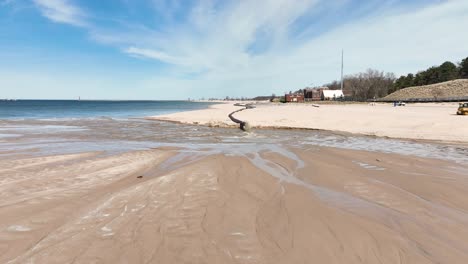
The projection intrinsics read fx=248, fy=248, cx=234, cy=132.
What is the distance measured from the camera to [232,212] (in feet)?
15.9

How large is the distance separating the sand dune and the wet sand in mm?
21

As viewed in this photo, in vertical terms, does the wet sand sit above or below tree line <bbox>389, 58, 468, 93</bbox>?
below

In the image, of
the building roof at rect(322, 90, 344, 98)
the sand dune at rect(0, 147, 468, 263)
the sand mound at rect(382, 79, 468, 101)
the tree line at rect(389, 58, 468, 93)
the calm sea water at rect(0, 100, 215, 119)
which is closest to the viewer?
the sand dune at rect(0, 147, 468, 263)

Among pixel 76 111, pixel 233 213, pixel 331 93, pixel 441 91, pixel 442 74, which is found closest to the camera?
pixel 233 213

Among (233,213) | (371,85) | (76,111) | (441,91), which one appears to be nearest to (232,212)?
(233,213)

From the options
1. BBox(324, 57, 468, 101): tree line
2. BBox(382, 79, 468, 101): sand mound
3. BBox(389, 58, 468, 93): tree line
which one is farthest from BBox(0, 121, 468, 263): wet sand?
BBox(389, 58, 468, 93): tree line

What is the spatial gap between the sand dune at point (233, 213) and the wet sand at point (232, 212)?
0.07 ft

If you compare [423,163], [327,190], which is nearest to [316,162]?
[327,190]

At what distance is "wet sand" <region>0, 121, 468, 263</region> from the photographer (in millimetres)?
3510

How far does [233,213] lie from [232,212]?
0.05 m

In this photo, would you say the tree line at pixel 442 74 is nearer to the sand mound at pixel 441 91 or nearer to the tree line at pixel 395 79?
the tree line at pixel 395 79

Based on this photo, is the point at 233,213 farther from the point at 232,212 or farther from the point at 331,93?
the point at 331,93

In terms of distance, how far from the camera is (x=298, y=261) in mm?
3350

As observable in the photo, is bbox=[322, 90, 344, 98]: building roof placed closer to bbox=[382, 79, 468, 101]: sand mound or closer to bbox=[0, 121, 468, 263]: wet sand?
bbox=[382, 79, 468, 101]: sand mound
